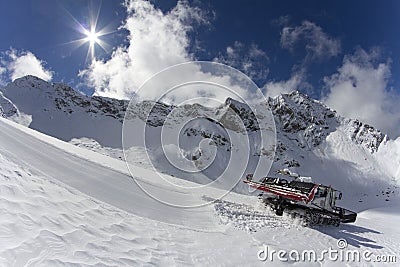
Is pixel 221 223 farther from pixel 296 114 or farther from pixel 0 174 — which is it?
pixel 296 114

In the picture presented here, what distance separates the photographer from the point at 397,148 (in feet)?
258

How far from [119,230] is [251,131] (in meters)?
90.1

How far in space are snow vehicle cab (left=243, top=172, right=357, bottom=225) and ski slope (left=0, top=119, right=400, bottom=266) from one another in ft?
2.94

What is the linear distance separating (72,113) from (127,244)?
88512 mm

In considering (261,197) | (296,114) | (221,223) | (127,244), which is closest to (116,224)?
(127,244)

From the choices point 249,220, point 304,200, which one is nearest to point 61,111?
point 249,220

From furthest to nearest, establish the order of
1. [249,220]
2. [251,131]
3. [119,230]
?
[251,131], [249,220], [119,230]

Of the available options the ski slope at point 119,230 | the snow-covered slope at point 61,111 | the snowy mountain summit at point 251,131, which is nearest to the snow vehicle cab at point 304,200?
the ski slope at point 119,230

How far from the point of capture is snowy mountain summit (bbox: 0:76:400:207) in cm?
6625

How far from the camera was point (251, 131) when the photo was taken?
9438cm

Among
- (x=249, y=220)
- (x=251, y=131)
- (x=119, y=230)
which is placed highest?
(x=251, y=131)

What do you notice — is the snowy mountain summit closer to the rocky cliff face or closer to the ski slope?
the rocky cliff face

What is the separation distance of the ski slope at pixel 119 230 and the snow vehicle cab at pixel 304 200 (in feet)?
2.94

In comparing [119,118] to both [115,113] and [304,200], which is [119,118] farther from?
[304,200]
